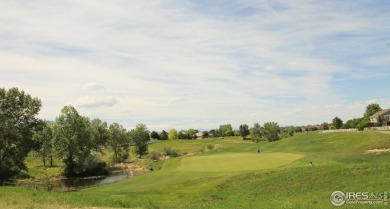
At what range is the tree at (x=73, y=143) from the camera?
82875 millimetres

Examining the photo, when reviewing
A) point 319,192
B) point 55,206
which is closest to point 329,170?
point 319,192

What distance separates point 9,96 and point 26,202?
33710mm

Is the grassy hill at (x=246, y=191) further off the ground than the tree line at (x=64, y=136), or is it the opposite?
the tree line at (x=64, y=136)

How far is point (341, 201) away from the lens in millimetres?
21359

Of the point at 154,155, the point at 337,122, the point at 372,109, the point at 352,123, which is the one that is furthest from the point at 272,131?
the point at 154,155

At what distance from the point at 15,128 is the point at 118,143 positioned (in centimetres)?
6740

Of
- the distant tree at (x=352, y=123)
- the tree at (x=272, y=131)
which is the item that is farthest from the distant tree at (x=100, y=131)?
the distant tree at (x=352, y=123)

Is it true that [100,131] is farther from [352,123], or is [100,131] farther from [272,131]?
[352,123]

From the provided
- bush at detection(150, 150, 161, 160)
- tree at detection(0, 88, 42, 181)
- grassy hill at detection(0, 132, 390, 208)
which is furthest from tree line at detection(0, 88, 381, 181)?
grassy hill at detection(0, 132, 390, 208)

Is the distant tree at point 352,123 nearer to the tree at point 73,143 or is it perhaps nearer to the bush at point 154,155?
the bush at point 154,155

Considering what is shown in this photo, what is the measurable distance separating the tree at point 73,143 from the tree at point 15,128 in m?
30.6

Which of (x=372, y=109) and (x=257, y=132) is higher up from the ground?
(x=372, y=109)

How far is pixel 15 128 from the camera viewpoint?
168ft

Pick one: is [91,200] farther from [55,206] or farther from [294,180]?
[294,180]
